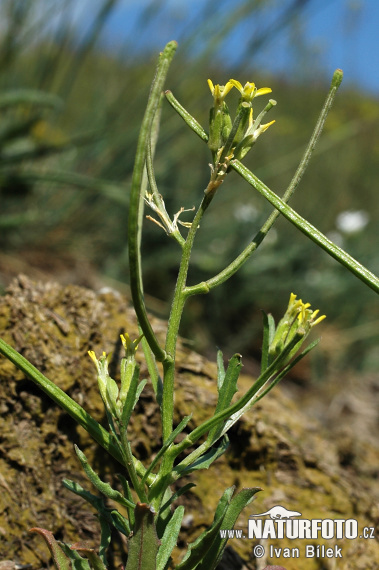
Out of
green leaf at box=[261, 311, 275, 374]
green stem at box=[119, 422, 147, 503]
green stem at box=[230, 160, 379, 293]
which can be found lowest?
green stem at box=[119, 422, 147, 503]

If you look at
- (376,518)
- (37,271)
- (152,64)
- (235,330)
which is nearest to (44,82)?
(152,64)

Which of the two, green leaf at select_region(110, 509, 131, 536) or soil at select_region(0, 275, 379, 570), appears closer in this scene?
green leaf at select_region(110, 509, 131, 536)

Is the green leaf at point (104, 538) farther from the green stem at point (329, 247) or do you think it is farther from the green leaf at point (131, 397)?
the green stem at point (329, 247)

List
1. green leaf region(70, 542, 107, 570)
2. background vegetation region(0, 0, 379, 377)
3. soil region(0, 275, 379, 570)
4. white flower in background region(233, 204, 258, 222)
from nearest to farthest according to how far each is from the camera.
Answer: green leaf region(70, 542, 107, 570) < soil region(0, 275, 379, 570) < background vegetation region(0, 0, 379, 377) < white flower in background region(233, 204, 258, 222)

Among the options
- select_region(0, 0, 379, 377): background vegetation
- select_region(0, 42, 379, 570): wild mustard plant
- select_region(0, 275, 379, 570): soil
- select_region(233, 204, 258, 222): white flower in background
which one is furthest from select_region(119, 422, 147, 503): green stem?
select_region(233, 204, 258, 222): white flower in background

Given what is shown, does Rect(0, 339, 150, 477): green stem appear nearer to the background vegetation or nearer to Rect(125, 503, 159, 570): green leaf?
Rect(125, 503, 159, 570): green leaf

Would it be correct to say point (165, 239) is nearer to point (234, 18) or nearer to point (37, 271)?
point (37, 271)

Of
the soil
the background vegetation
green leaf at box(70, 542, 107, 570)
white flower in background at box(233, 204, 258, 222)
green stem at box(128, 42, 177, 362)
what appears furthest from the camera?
white flower in background at box(233, 204, 258, 222)
